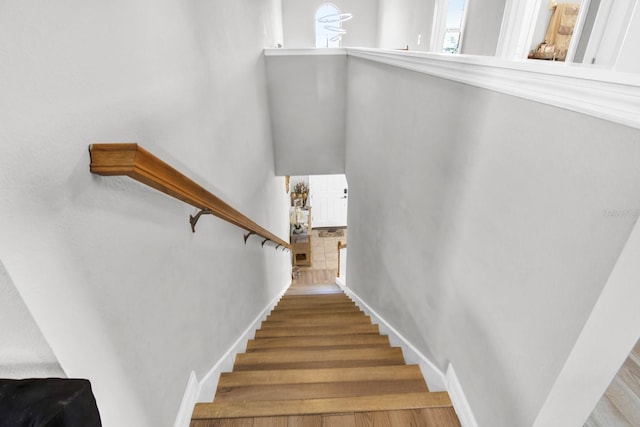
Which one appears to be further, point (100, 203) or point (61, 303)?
point (100, 203)

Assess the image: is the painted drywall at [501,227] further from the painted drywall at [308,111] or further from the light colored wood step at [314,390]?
the painted drywall at [308,111]

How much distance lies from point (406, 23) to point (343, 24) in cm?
320

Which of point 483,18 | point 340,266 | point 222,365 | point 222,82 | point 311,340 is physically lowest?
point 340,266

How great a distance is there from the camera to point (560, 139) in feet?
2.55

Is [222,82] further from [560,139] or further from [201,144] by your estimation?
[560,139]

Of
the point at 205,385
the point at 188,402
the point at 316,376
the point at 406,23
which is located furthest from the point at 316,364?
the point at 406,23

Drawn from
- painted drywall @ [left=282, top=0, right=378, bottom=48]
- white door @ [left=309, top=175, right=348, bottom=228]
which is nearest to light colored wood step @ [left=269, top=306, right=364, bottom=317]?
white door @ [left=309, top=175, right=348, bottom=228]

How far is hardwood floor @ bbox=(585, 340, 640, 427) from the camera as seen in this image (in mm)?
1120

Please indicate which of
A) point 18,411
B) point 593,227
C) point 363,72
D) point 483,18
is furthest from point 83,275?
point 363,72

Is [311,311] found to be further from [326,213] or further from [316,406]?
[326,213]

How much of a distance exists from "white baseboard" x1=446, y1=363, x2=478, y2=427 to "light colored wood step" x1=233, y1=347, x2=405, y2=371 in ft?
1.80

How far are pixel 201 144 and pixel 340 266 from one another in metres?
4.73

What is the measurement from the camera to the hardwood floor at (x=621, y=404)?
3.67 feet

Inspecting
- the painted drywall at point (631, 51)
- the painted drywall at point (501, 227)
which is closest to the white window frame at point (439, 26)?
the painted drywall at point (501, 227)
